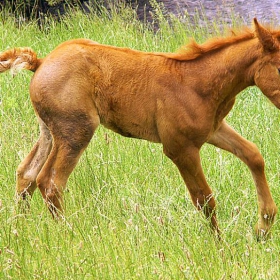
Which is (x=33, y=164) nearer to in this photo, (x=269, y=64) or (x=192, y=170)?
(x=192, y=170)

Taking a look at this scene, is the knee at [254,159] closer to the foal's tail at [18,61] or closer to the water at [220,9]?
the foal's tail at [18,61]

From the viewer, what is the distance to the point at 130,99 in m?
5.07

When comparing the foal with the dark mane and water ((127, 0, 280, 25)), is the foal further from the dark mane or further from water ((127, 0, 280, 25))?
water ((127, 0, 280, 25))

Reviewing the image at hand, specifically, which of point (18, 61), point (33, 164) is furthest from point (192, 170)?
point (18, 61)

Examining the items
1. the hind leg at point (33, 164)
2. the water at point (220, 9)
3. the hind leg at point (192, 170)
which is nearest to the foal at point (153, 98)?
the hind leg at point (192, 170)

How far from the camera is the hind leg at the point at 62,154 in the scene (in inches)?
195

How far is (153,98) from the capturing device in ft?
16.5

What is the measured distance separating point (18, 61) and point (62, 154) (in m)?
0.72

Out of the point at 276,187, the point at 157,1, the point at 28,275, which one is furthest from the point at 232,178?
the point at 157,1

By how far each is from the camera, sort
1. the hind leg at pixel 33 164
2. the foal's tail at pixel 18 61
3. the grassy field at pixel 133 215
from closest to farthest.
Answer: the grassy field at pixel 133 215
the foal's tail at pixel 18 61
the hind leg at pixel 33 164

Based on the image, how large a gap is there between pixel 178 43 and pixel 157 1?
1.02 metres

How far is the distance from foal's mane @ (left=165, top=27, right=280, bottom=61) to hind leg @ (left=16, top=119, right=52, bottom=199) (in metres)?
1.09

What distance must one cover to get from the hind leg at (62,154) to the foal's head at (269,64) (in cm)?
113

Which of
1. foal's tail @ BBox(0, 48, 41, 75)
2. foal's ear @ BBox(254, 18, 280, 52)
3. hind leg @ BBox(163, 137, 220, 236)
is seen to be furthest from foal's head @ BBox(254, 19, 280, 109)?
foal's tail @ BBox(0, 48, 41, 75)
